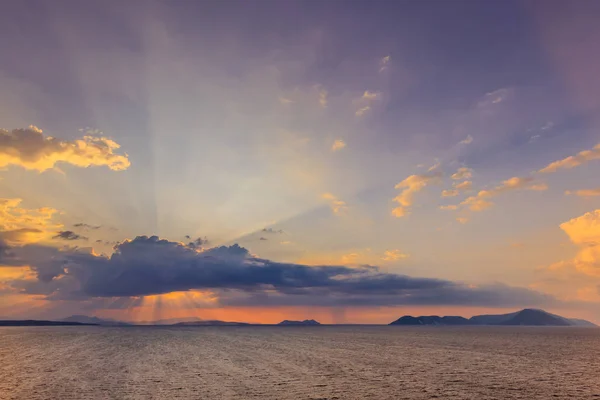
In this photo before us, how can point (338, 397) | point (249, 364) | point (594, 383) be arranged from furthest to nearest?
point (249, 364)
point (594, 383)
point (338, 397)

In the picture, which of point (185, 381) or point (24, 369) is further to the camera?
point (24, 369)

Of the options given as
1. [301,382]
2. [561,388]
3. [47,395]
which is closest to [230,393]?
[301,382]

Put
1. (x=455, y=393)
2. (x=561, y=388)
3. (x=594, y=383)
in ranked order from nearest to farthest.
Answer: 1. (x=455, y=393)
2. (x=561, y=388)
3. (x=594, y=383)

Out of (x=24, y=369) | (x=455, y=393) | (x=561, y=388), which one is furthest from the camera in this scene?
(x=24, y=369)

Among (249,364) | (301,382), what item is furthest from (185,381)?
(249,364)

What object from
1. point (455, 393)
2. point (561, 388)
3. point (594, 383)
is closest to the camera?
point (455, 393)

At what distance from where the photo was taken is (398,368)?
83.3 metres

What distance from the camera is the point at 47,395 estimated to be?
173 feet

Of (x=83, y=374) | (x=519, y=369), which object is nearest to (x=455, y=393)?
(x=519, y=369)

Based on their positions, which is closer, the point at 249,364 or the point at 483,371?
the point at 483,371

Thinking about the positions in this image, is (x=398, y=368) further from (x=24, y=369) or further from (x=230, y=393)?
(x=24, y=369)

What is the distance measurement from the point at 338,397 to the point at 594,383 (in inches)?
1801

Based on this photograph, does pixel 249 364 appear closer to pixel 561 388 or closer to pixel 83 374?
pixel 83 374

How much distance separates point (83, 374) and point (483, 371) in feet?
240
